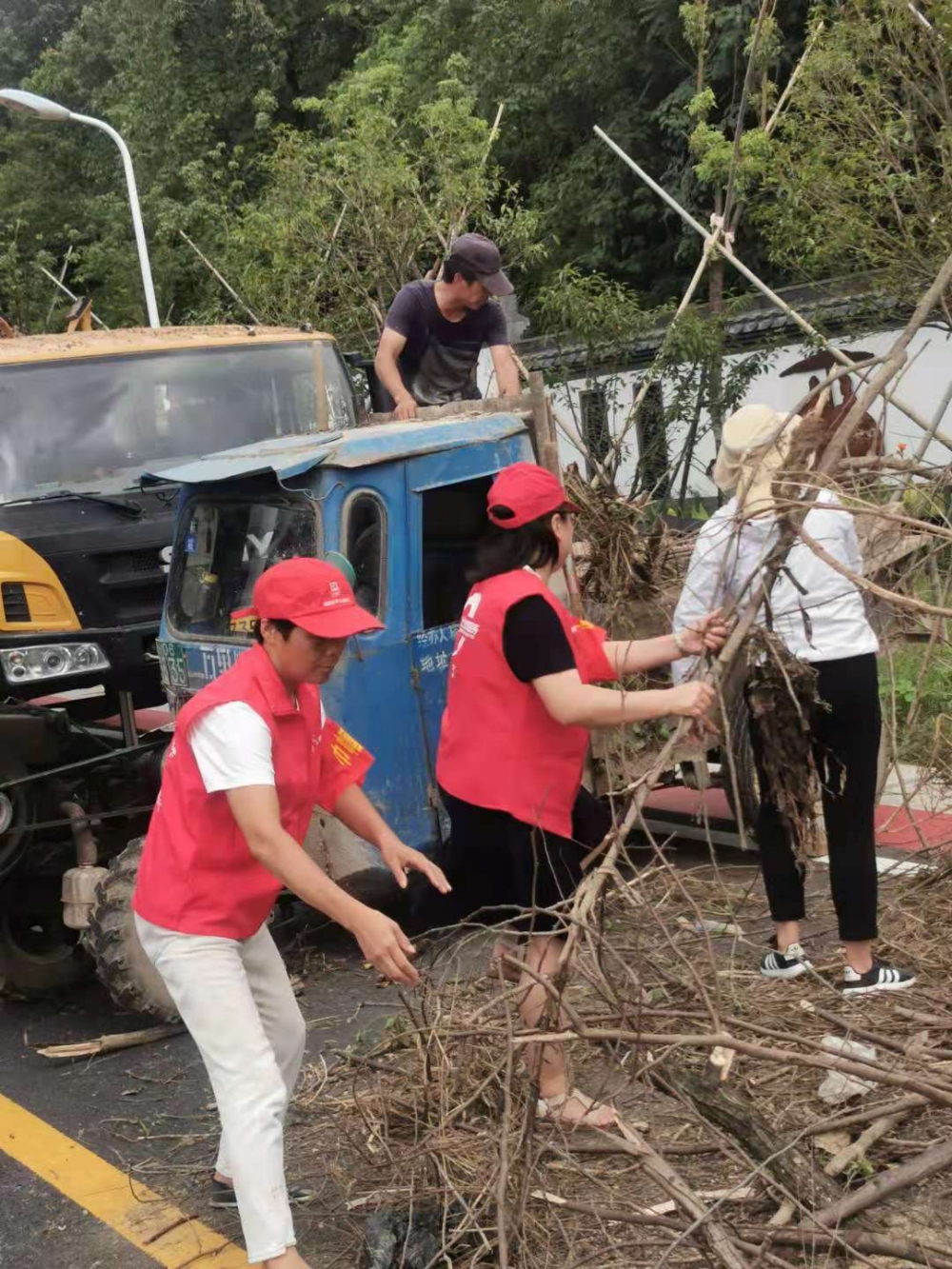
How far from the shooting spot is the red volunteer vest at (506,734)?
13.1 feet

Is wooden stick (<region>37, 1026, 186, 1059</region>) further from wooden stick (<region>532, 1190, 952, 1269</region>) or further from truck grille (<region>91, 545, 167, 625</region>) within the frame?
wooden stick (<region>532, 1190, 952, 1269</region>)

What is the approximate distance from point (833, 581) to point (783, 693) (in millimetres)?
562

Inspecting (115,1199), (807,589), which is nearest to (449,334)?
(807,589)

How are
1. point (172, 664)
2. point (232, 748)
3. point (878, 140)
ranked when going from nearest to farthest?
point (232, 748) < point (172, 664) < point (878, 140)

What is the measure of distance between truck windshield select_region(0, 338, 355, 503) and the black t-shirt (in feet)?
13.0

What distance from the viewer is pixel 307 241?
15344 millimetres

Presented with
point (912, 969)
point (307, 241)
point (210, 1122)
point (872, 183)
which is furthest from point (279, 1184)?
point (307, 241)

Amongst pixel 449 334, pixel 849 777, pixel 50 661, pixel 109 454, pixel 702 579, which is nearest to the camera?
pixel 702 579

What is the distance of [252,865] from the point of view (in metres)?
3.57

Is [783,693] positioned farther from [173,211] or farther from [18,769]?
[173,211]

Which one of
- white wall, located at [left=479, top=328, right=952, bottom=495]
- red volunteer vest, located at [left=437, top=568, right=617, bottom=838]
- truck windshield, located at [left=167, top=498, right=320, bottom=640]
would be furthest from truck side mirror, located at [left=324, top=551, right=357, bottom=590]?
white wall, located at [left=479, top=328, right=952, bottom=495]

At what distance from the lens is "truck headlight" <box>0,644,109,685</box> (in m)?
6.24

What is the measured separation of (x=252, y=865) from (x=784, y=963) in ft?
6.87

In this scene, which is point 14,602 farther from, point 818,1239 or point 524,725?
point 818,1239
